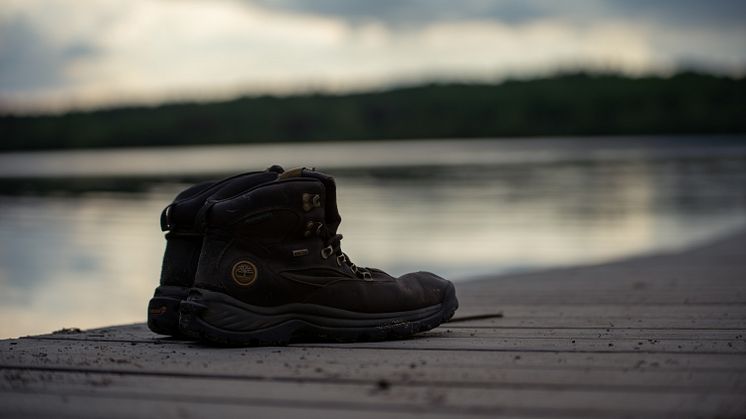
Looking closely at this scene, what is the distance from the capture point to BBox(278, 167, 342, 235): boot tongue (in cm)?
346

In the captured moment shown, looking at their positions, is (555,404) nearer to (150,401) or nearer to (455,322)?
(150,401)

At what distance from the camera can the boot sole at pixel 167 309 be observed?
3605 millimetres

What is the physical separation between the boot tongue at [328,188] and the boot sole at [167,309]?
54cm

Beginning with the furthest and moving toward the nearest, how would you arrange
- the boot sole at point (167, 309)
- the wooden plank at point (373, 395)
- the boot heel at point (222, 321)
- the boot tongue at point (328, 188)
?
the boot sole at point (167, 309), the boot tongue at point (328, 188), the boot heel at point (222, 321), the wooden plank at point (373, 395)

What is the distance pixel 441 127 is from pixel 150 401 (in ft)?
303

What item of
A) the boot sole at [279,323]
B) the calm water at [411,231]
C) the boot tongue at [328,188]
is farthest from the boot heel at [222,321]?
the calm water at [411,231]

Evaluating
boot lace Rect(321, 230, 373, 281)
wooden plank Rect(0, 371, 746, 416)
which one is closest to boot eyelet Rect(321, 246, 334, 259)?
boot lace Rect(321, 230, 373, 281)

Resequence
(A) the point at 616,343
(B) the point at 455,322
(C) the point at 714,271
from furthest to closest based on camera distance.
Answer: (C) the point at 714,271
(B) the point at 455,322
(A) the point at 616,343

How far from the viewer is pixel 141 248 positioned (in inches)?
488

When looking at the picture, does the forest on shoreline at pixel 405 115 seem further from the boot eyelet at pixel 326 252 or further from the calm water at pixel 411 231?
the boot eyelet at pixel 326 252

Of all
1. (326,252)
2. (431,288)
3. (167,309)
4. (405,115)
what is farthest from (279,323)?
(405,115)

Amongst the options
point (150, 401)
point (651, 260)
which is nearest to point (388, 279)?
point (150, 401)

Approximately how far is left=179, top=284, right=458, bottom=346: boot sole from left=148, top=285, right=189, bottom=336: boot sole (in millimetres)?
223

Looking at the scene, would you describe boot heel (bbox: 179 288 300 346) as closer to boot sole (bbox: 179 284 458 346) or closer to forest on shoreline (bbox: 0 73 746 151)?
boot sole (bbox: 179 284 458 346)
